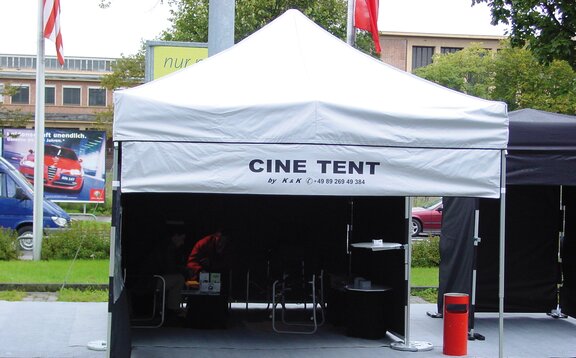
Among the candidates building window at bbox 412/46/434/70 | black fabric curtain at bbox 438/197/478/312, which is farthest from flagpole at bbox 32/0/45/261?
building window at bbox 412/46/434/70

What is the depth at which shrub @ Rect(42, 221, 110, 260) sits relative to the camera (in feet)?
54.4

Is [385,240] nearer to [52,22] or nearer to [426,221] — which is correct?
[52,22]

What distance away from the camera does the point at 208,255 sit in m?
11.1

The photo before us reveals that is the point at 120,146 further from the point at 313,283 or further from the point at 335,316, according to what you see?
the point at 335,316

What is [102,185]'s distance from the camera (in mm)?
27750

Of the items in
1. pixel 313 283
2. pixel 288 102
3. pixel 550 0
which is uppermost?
pixel 550 0

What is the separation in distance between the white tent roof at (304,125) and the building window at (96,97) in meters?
67.1

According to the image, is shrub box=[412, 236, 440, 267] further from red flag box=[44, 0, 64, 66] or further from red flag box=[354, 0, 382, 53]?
red flag box=[44, 0, 64, 66]

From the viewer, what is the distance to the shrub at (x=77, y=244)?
54.4ft

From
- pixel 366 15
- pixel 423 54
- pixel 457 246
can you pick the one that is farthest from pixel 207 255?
pixel 423 54

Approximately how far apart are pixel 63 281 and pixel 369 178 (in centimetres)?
815

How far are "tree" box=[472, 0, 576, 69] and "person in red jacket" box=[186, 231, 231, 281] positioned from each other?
27.0ft

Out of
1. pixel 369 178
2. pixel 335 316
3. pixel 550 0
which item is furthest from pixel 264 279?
pixel 550 0

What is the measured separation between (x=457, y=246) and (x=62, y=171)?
63.8ft
